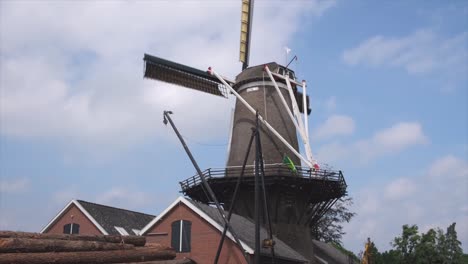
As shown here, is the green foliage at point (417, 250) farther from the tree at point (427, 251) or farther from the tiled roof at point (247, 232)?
the tiled roof at point (247, 232)

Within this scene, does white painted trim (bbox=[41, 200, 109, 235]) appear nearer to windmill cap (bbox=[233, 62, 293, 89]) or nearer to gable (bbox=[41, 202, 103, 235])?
gable (bbox=[41, 202, 103, 235])

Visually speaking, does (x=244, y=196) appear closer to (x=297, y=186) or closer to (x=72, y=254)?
(x=297, y=186)

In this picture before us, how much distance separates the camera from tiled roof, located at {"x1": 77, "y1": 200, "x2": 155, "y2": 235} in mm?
31328

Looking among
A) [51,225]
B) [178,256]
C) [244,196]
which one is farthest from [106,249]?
[51,225]

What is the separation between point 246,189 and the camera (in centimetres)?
2850

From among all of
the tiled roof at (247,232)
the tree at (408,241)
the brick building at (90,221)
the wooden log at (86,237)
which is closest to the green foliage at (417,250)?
the tree at (408,241)

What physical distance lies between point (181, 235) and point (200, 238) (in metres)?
1.17

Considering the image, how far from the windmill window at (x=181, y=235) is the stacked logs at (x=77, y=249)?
10.0 meters

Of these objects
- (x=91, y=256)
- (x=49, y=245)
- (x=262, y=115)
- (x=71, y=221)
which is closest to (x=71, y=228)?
(x=71, y=221)

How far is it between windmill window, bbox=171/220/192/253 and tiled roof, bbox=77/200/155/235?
25.1ft

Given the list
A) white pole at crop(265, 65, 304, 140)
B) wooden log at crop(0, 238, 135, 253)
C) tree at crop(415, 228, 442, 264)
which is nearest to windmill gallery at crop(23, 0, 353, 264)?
white pole at crop(265, 65, 304, 140)

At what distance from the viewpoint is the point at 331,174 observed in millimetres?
28531

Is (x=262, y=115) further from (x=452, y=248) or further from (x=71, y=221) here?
(x=452, y=248)

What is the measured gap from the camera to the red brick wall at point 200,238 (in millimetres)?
22938
